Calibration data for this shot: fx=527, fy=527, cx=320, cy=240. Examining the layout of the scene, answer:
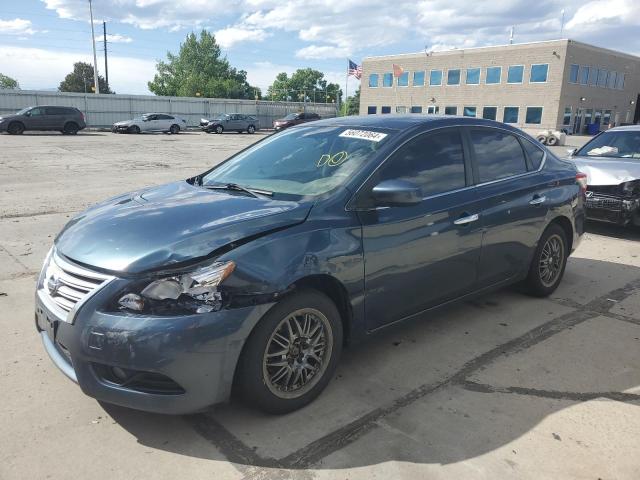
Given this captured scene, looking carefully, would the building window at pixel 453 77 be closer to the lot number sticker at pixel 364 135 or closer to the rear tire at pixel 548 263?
the rear tire at pixel 548 263

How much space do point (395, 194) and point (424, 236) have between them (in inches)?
21.8

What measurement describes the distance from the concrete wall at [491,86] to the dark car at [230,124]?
24.5m

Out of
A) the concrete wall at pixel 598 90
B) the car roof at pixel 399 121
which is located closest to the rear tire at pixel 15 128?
the car roof at pixel 399 121

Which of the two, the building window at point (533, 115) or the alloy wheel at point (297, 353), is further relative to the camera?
the building window at point (533, 115)

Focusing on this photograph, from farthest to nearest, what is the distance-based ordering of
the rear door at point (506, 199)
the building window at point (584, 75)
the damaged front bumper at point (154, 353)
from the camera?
the building window at point (584, 75), the rear door at point (506, 199), the damaged front bumper at point (154, 353)

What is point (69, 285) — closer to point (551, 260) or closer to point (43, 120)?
point (551, 260)

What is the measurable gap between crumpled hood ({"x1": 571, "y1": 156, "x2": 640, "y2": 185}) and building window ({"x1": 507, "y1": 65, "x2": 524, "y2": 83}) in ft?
154

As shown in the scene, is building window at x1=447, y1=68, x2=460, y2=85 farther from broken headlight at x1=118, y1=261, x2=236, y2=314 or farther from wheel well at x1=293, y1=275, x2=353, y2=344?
broken headlight at x1=118, y1=261, x2=236, y2=314

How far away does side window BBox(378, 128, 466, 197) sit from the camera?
3.66 meters

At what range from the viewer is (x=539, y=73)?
49375 millimetres

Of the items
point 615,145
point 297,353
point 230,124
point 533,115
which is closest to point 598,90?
point 533,115

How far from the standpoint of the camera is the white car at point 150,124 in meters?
34.5

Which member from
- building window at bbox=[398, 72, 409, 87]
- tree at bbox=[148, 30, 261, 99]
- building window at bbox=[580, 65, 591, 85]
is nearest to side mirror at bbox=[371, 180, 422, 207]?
building window at bbox=[580, 65, 591, 85]

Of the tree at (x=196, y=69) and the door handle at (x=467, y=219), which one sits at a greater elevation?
the tree at (x=196, y=69)
